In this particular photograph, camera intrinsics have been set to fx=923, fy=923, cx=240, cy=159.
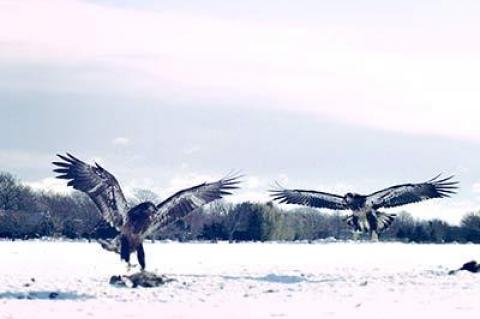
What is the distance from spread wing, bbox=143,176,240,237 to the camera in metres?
24.9

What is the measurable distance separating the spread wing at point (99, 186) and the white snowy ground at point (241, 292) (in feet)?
6.60

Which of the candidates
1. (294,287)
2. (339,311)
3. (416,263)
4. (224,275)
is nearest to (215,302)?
(339,311)

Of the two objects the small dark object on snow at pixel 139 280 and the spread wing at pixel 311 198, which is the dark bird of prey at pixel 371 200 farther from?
the small dark object on snow at pixel 139 280

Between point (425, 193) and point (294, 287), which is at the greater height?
point (425, 193)

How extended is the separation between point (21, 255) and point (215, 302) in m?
Result: 19.2

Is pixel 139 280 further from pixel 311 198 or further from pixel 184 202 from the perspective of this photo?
pixel 311 198

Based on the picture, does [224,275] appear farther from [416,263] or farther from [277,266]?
[416,263]

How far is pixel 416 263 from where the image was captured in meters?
37.3

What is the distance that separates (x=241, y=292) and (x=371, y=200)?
8369 millimetres

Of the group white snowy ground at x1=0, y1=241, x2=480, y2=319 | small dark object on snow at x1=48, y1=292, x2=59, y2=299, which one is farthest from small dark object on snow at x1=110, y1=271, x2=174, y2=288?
small dark object on snow at x1=48, y1=292, x2=59, y2=299

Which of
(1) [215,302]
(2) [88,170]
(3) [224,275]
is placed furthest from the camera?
(3) [224,275]

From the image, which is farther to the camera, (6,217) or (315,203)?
(6,217)

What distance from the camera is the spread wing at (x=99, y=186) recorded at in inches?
963

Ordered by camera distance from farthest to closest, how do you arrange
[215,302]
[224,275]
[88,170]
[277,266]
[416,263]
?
[416,263], [277,266], [224,275], [88,170], [215,302]
